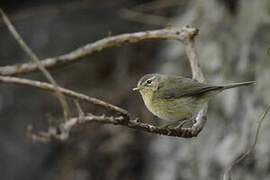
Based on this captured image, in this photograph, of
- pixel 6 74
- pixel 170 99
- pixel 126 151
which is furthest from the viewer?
pixel 126 151

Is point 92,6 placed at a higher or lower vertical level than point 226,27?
higher

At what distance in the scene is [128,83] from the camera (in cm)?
818

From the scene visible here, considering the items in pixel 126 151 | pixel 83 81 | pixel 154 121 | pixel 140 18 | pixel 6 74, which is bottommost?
pixel 126 151

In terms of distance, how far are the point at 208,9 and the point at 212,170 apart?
3622mm

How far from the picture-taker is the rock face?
5246 mm

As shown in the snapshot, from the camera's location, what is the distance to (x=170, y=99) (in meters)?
4.37

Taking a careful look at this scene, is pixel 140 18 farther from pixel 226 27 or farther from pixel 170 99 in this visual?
pixel 170 99

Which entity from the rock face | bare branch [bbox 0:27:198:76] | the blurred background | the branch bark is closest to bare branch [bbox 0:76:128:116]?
the branch bark

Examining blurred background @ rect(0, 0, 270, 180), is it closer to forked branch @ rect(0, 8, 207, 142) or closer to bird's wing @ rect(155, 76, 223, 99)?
forked branch @ rect(0, 8, 207, 142)

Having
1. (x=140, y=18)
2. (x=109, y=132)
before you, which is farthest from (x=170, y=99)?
(x=140, y=18)

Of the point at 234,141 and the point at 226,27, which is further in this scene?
the point at 226,27

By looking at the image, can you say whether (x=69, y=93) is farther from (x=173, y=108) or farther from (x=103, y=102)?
(x=173, y=108)

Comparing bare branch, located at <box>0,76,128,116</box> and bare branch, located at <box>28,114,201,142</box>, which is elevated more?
bare branch, located at <box>0,76,128,116</box>

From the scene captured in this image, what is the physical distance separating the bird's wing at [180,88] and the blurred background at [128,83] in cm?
145
